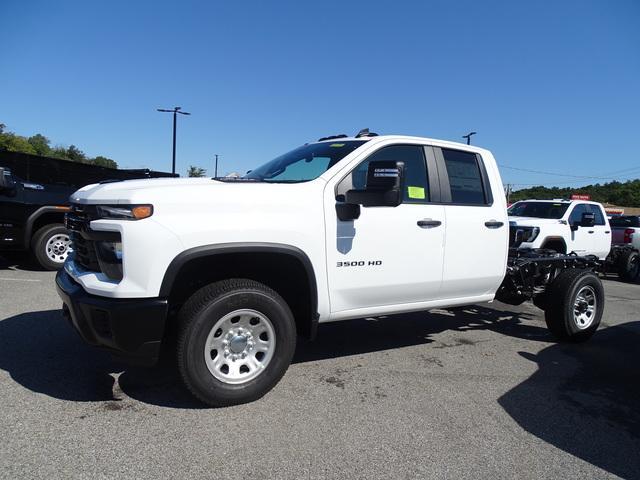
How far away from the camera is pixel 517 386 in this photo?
3.96 metres

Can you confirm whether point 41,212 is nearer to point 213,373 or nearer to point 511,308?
point 213,373

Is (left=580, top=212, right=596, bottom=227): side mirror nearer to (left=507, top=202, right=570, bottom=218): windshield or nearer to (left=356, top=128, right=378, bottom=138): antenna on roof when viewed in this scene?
(left=507, top=202, right=570, bottom=218): windshield

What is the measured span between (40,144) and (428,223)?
3382 inches

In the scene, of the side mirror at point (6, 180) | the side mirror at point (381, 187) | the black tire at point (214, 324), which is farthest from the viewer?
the side mirror at point (6, 180)

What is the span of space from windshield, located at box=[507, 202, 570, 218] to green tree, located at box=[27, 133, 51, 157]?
72.4 metres

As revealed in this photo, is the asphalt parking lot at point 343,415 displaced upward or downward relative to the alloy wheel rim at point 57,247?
downward

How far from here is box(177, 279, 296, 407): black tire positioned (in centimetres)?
309

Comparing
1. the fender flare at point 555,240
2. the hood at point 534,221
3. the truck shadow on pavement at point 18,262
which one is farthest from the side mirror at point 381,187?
the fender flare at point 555,240

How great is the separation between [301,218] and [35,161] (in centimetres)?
997

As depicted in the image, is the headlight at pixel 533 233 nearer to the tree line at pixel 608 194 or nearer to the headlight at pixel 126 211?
the headlight at pixel 126 211

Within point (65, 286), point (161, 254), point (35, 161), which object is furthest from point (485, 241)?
point (35, 161)

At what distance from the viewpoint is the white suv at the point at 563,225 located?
9.53 meters

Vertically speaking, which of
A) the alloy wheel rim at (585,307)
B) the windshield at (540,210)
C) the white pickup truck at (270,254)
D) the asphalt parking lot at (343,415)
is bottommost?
the asphalt parking lot at (343,415)

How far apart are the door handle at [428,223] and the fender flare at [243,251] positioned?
111 centimetres
